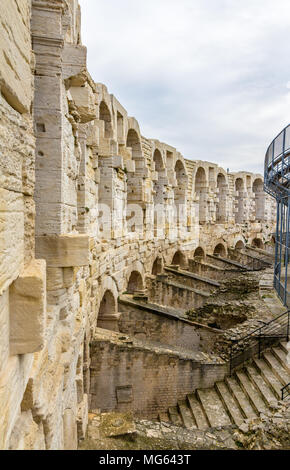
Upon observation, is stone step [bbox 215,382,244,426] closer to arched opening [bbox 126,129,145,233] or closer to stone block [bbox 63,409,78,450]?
stone block [bbox 63,409,78,450]

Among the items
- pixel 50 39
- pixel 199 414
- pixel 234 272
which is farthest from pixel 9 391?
pixel 234 272

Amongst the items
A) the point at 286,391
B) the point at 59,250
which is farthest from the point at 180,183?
the point at 59,250

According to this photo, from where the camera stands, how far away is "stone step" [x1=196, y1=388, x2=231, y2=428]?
6215 mm

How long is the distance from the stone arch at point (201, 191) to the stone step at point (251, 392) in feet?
38.4

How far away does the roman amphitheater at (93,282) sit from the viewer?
1.93m

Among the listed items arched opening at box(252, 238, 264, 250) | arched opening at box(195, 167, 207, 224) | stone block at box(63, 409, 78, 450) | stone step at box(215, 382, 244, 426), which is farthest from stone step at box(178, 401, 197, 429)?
arched opening at box(252, 238, 264, 250)

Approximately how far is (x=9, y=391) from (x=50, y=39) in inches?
119

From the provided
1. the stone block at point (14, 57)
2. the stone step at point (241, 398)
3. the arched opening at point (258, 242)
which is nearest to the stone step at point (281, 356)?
the stone step at point (241, 398)

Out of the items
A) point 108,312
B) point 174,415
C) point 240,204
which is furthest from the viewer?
point 240,204

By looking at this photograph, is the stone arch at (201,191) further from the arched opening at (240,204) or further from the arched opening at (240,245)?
the arched opening at (240,245)

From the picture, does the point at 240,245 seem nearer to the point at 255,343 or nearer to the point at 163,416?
the point at 255,343

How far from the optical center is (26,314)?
6.33 feet

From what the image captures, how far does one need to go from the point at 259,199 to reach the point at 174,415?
21.7 m

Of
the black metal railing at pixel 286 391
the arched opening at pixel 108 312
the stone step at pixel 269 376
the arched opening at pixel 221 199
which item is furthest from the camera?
the arched opening at pixel 221 199
